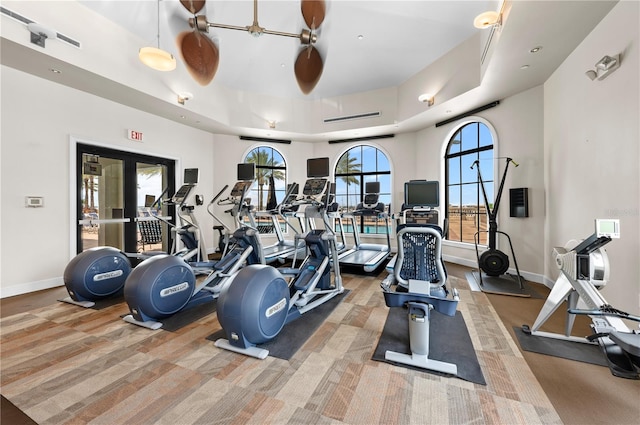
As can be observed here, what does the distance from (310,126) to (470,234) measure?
5.01 m

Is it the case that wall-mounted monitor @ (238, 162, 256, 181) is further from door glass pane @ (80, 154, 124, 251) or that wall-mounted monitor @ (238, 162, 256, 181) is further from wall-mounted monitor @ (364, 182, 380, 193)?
wall-mounted monitor @ (364, 182, 380, 193)

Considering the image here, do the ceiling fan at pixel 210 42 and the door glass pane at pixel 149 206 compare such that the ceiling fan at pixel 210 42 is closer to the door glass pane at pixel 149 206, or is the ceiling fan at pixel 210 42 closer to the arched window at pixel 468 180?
the door glass pane at pixel 149 206

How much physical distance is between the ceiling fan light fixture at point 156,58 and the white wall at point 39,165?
1899 mm

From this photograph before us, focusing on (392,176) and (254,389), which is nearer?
(254,389)

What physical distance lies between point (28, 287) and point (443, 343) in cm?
588

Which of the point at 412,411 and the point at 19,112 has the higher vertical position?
the point at 19,112

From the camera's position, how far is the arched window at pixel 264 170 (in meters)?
8.02

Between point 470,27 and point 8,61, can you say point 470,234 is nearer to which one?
point 470,27

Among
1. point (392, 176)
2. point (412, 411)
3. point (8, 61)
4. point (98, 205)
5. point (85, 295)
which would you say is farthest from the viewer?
point (392, 176)

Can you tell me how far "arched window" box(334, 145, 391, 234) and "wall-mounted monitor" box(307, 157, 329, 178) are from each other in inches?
143

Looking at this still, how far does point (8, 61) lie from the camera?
147 inches

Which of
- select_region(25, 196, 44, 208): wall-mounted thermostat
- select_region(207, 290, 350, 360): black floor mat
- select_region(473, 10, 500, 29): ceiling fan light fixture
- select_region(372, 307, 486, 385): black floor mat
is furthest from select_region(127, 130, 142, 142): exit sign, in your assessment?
select_region(473, 10, 500, 29): ceiling fan light fixture

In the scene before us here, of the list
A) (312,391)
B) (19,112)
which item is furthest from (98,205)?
(312,391)

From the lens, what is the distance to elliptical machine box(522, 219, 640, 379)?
1794 millimetres
